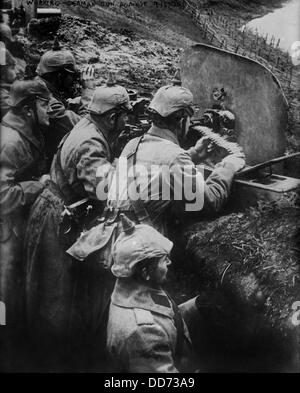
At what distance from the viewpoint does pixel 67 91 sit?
7035mm

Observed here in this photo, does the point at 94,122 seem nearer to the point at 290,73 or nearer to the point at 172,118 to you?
the point at 172,118

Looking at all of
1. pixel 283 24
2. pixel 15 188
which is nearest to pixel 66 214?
pixel 15 188

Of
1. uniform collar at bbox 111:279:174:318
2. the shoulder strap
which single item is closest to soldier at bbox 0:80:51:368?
uniform collar at bbox 111:279:174:318

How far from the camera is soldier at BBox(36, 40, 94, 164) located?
6.91 meters

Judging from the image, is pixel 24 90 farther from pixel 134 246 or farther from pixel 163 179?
pixel 134 246

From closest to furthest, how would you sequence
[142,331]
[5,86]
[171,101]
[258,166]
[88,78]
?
[142,331] < [171,101] < [258,166] < [5,86] < [88,78]

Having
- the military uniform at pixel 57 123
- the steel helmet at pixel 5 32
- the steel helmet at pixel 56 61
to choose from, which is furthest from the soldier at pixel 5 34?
the military uniform at pixel 57 123

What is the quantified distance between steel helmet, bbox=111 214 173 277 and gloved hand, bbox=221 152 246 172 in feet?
2.94

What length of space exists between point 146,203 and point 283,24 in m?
2.25

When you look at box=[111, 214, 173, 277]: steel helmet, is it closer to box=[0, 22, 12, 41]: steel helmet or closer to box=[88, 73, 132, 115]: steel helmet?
box=[88, 73, 132, 115]: steel helmet

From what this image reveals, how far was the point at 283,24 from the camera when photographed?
7277mm

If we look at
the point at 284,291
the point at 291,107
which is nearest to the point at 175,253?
the point at 284,291
